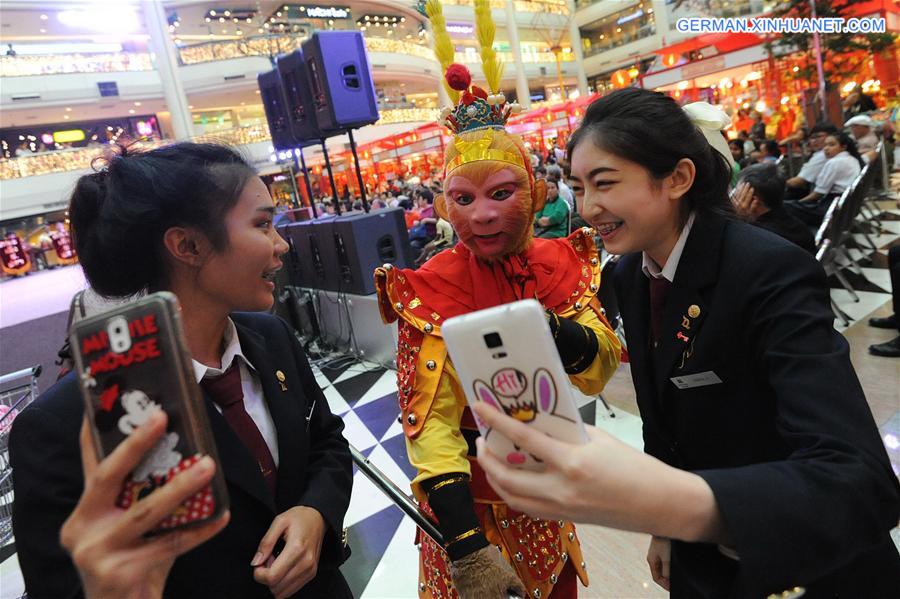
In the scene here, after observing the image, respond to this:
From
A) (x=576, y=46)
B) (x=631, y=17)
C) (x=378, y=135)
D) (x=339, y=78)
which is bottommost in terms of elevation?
(x=339, y=78)

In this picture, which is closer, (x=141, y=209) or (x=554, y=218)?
(x=141, y=209)

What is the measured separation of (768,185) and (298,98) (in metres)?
4.40

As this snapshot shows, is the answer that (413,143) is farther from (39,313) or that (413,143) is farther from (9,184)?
(9,184)

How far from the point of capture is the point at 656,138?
3.14 ft

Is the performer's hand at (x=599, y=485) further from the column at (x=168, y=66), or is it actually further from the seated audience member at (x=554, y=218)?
the column at (x=168, y=66)

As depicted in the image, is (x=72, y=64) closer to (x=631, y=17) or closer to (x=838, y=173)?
(x=838, y=173)

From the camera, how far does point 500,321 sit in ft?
1.59

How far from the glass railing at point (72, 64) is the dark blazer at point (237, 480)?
2165cm

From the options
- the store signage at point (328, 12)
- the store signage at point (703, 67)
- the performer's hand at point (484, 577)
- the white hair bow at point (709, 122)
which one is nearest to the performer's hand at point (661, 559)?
the performer's hand at point (484, 577)

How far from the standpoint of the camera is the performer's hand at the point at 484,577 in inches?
37.4

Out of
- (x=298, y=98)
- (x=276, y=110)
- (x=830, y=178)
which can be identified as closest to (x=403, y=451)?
(x=298, y=98)

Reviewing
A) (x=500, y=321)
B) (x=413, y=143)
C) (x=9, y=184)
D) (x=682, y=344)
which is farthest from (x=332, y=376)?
(x=9, y=184)

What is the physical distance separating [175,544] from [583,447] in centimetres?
43

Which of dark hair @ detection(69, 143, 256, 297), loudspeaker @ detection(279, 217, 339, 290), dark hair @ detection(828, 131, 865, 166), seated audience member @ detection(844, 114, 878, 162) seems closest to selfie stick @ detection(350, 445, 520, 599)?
dark hair @ detection(69, 143, 256, 297)
